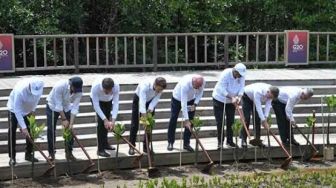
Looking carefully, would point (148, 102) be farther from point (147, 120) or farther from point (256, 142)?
point (256, 142)

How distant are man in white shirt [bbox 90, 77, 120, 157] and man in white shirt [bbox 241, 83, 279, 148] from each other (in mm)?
2464

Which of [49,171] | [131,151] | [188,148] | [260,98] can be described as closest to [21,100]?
[49,171]

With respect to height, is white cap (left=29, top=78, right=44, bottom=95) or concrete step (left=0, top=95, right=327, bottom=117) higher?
white cap (left=29, top=78, right=44, bottom=95)

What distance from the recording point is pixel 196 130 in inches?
435

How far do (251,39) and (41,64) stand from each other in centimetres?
654

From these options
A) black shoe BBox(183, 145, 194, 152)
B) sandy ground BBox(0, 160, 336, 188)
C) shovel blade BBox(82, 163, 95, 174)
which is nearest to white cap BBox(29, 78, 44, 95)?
sandy ground BBox(0, 160, 336, 188)

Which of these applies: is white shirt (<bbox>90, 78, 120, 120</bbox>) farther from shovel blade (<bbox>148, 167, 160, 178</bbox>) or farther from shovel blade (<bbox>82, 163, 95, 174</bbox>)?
shovel blade (<bbox>148, 167, 160, 178</bbox>)

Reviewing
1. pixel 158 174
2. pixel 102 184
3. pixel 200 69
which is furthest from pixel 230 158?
pixel 200 69

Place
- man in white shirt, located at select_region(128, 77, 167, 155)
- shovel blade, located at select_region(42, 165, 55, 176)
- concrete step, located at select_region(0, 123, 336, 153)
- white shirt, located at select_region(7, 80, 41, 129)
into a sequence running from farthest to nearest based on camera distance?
concrete step, located at select_region(0, 123, 336, 153)
man in white shirt, located at select_region(128, 77, 167, 155)
shovel blade, located at select_region(42, 165, 55, 176)
white shirt, located at select_region(7, 80, 41, 129)

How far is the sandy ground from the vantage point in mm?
9806

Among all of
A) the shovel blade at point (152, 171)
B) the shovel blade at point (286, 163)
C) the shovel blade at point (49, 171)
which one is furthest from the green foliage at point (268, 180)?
the shovel blade at point (49, 171)

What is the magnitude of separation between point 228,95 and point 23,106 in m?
3.55

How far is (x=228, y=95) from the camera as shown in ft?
37.5

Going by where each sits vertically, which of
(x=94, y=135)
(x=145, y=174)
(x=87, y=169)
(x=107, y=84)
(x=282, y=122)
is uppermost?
(x=107, y=84)
